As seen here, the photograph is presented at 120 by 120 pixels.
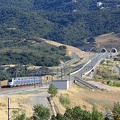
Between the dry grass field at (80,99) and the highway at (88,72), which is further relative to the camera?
the highway at (88,72)

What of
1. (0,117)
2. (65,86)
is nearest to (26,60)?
(65,86)

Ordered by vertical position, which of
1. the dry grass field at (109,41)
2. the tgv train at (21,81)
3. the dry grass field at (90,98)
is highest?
the dry grass field at (109,41)

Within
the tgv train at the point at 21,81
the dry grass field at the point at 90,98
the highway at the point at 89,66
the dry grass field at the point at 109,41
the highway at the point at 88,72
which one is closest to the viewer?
the dry grass field at the point at 90,98

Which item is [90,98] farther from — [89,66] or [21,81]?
[89,66]

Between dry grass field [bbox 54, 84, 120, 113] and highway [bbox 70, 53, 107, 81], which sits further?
highway [bbox 70, 53, 107, 81]

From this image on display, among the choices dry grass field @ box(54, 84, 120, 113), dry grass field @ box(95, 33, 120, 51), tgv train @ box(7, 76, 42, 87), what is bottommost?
dry grass field @ box(54, 84, 120, 113)

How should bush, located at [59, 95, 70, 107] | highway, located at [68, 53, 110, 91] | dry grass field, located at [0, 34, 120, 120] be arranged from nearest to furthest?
1. dry grass field, located at [0, 34, 120, 120]
2. bush, located at [59, 95, 70, 107]
3. highway, located at [68, 53, 110, 91]

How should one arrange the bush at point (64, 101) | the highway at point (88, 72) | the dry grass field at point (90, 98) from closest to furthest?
the bush at point (64, 101)
the dry grass field at point (90, 98)
the highway at point (88, 72)

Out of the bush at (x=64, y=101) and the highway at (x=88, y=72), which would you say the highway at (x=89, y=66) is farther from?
the bush at (x=64, y=101)

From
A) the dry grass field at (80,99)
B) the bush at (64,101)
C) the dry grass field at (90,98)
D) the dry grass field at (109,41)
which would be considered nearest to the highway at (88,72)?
the dry grass field at (80,99)

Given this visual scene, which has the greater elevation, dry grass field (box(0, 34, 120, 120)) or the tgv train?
the tgv train

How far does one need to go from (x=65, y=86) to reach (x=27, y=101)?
1775 cm

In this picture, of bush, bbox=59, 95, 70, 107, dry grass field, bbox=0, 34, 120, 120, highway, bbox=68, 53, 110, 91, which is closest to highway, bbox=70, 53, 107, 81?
highway, bbox=68, 53, 110, 91

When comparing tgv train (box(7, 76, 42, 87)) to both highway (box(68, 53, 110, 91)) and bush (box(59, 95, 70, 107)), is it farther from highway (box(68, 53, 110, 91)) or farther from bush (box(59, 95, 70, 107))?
bush (box(59, 95, 70, 107))
